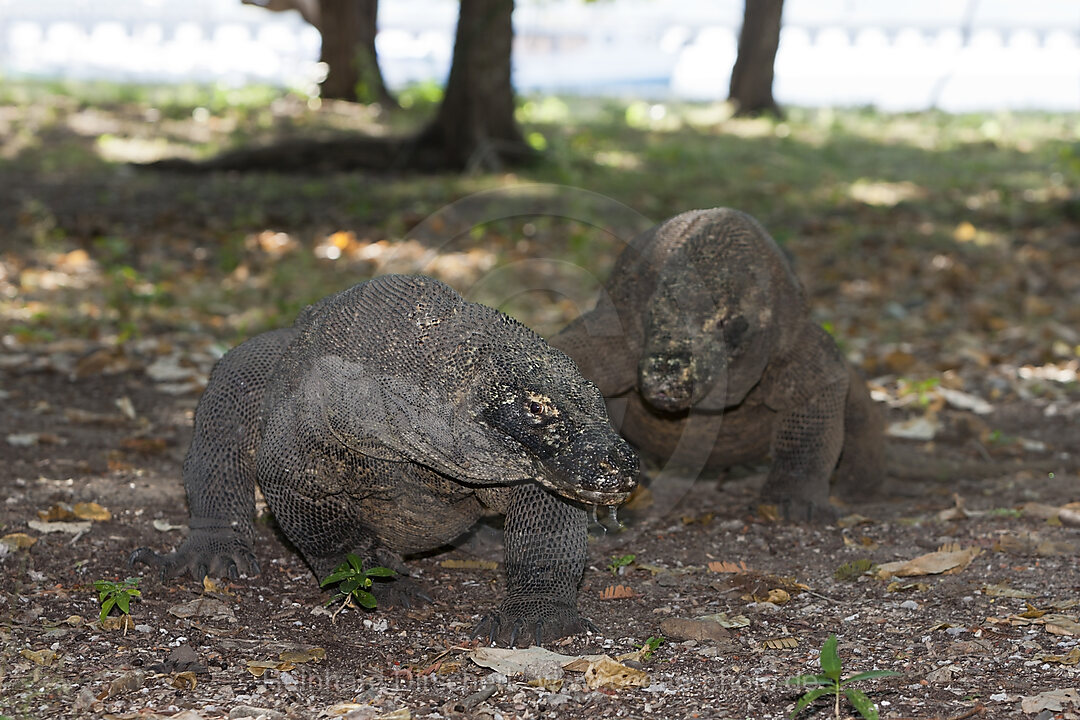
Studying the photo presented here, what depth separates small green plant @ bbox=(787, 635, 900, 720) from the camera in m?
2.10

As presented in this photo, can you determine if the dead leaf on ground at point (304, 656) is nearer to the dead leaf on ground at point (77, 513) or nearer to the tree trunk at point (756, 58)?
the dead leaf on ground at point (77, 513)

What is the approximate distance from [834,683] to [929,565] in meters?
1.03

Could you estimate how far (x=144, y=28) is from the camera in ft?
79.6

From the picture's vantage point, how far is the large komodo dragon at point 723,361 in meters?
3.45

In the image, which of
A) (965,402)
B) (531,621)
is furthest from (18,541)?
(965,402)

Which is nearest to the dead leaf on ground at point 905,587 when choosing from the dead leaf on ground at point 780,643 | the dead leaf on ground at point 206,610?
the dead leaf on ground at point 780,643

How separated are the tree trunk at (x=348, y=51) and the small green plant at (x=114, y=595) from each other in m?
10.4

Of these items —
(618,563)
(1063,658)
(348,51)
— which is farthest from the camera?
(348,51)

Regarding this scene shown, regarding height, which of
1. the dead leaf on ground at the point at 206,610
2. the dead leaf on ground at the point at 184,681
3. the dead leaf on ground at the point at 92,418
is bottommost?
the dead leaf on ground at the point at 92,418

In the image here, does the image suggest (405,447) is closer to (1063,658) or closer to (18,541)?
(18,541)

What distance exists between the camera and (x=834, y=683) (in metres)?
2.22

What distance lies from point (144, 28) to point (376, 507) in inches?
944

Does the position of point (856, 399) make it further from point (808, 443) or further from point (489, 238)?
point (489, 238)

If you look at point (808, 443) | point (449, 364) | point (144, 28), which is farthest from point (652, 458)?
point (144, 28)
